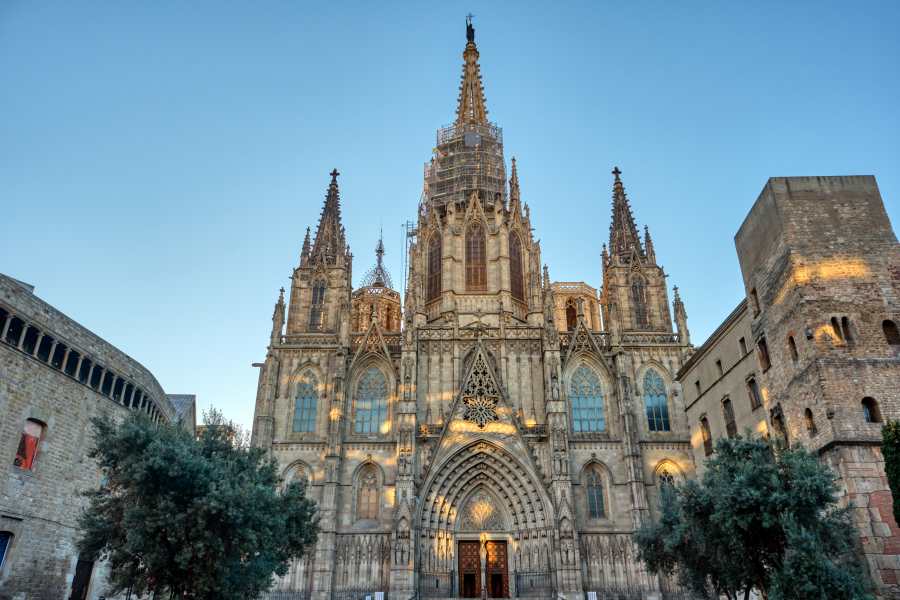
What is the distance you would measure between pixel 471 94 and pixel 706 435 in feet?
118

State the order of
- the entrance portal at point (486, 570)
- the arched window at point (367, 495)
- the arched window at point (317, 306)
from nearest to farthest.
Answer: the entrance portal at point (486, 570) → the arched window at point (367, 495) → the arched window at point (317, 306)

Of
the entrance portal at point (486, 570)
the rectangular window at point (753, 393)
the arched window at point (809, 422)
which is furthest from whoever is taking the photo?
the entrance portal at point (486, 570)

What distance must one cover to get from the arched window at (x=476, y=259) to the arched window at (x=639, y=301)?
9.87m

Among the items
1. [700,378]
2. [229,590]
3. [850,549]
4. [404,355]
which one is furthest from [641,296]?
[229,590]

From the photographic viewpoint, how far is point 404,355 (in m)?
37.2

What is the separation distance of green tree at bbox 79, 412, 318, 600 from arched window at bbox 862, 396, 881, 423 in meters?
18.4

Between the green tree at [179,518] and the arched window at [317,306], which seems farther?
the arched window at [317,306]

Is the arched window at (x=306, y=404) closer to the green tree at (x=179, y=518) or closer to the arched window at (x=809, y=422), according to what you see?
the green tree at (x=179, y=518)

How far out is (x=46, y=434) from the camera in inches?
981

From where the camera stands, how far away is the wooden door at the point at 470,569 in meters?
33.7

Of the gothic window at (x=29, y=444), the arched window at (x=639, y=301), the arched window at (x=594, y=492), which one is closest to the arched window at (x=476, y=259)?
the arched window at (x=639, y=301)

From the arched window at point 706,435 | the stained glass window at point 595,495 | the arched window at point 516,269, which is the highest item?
the arched window at point 516,269

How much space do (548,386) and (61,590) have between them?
967 inches

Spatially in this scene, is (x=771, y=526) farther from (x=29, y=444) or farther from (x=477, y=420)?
(x=29, y=444)
